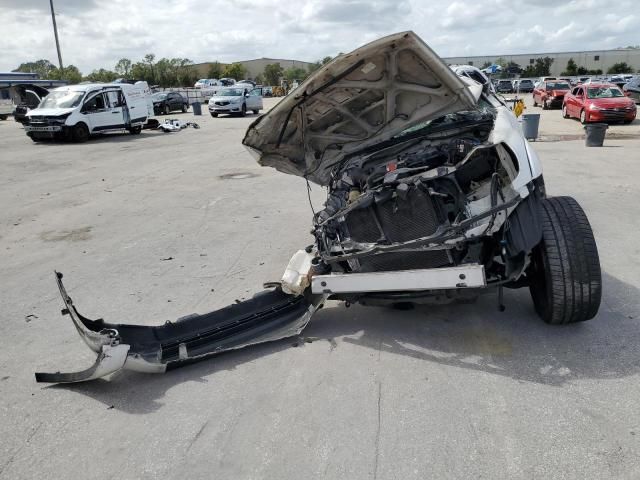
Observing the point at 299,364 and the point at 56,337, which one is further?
the point at 56,337

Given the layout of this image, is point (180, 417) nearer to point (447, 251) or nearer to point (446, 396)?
point (446, 396)

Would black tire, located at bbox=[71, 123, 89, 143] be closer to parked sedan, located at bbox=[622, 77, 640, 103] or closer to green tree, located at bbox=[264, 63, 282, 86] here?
parked sedan, located at bbox=[622, 77, 640, 103]

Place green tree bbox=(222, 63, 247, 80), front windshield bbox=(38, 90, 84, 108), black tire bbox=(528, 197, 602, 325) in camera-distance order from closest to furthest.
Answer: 1. black tire bbox=(528, 197, 602, 325)
2. front windshield bbox=(38, 90, 84, 108)
3. green tree bbox=(222, 63, 247, 80)

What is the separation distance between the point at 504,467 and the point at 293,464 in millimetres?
1078

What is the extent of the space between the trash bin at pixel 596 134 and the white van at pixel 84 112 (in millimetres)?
17409

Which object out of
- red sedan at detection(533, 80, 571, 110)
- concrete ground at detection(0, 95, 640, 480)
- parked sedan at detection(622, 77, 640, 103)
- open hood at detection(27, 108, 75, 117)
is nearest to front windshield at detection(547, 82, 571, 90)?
red sedan at detection(533, 80, 571, 110)

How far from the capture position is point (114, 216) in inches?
344

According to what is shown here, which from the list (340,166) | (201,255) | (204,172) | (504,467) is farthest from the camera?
(204,172)

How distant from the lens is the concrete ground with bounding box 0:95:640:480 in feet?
9.14

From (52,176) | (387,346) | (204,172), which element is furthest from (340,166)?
(52,176)

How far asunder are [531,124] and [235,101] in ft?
65.0

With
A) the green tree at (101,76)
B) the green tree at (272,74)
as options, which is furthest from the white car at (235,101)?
the green tree at (272,74)

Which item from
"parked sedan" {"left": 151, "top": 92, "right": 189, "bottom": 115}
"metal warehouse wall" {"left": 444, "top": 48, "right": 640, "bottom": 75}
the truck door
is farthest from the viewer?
"metal warehouse wall" {"left": 444, "top": 48, "right": 640, "bottom": 75}

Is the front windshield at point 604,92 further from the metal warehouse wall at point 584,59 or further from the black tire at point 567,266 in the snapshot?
the metal warehouse wall at point 584,59
